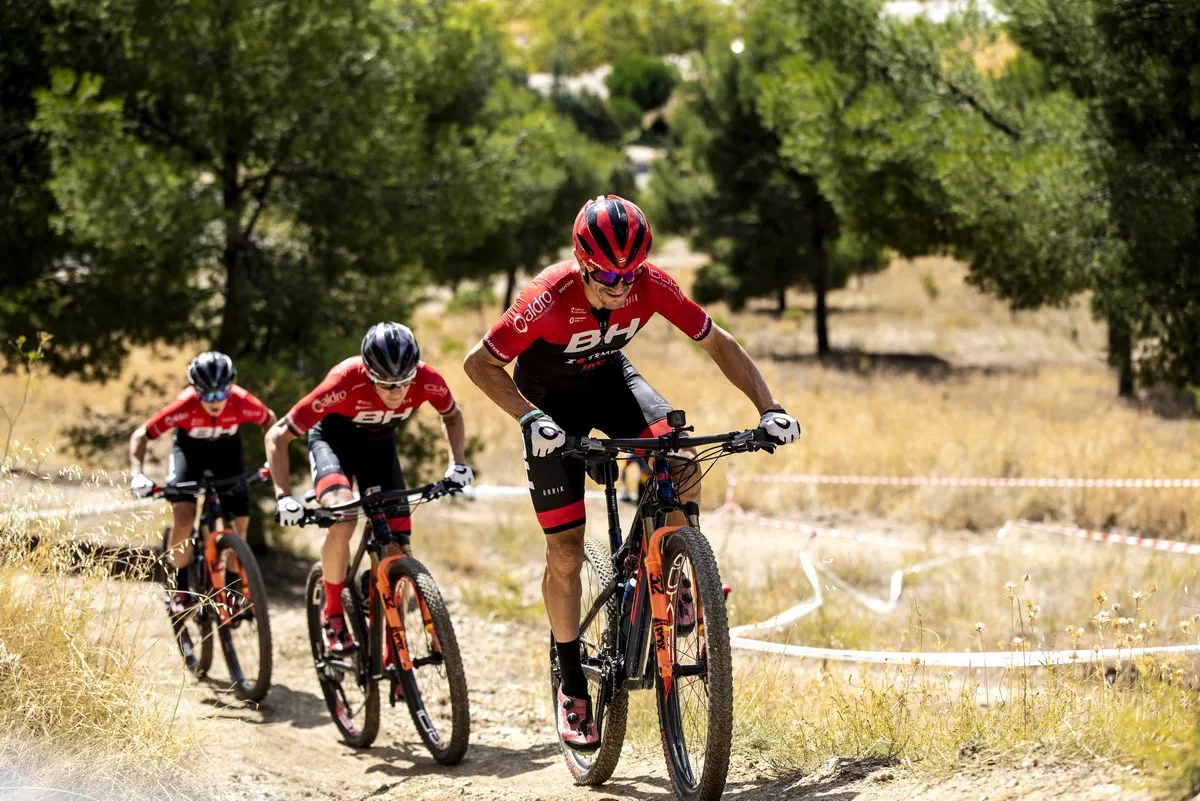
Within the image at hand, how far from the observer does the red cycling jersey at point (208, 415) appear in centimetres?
866

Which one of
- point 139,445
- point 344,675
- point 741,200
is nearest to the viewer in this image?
point 344,675

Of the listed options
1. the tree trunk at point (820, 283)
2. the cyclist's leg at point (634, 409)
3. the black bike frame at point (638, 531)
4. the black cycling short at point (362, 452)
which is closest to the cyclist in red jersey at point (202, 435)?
the black cycling short at point (362, 452)

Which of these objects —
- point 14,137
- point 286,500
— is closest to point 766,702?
point 286,500

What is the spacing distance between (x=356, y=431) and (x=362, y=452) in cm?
13

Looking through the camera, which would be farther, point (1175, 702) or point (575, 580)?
point (575, 580)

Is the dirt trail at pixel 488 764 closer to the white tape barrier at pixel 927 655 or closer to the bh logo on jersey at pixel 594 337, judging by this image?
the white tape barrier at pixel 927 655

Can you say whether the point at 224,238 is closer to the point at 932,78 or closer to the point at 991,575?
the point at 991,575

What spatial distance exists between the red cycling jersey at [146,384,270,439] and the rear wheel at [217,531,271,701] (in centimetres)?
88

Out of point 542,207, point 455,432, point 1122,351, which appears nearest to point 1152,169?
point 1122,351

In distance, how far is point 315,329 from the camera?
12383mm

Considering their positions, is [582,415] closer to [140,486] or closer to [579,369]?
[579,369]

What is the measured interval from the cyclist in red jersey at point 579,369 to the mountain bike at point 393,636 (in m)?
0.98

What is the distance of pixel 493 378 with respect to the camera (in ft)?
17.0

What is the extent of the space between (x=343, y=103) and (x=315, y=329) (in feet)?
7.44
